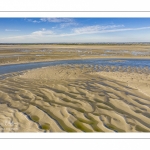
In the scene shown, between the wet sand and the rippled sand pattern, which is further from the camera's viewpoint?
the wet sand

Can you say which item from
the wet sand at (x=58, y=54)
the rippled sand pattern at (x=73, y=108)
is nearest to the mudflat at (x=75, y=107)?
the rippled sand pattern at (x=73, y=108)

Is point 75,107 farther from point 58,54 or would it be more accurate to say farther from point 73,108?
point 58,54

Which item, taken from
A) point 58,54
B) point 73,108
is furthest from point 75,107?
point 58,54

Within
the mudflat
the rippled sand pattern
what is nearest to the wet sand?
the mudflat

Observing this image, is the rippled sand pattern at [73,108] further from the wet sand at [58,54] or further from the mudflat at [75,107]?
the wet sand at [58,54]

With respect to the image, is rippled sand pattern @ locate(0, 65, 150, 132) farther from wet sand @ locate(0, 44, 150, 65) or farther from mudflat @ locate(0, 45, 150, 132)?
wet sand @ locate(0, 44, 150, 65)
